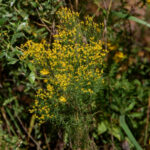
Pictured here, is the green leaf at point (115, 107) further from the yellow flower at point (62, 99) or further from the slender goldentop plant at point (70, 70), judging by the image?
the yellow flower at point (62, 99)

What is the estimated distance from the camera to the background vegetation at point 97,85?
1.74 m

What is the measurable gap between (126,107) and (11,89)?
124cm

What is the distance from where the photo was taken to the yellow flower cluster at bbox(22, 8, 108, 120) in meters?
1.50

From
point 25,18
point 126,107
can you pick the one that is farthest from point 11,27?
point 126,107

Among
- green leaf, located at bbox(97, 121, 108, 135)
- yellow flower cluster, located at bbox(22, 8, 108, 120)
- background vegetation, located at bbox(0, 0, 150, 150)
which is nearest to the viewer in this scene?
yellow flower cluster, located at bbox(22, 8, 108, 120)

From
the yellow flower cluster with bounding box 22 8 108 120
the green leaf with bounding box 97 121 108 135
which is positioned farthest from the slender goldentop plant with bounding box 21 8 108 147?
the green leaf with bounding box 97 121 108 135

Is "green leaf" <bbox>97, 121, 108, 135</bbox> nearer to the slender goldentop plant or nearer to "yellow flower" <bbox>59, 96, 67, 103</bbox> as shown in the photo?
the slender goldentop plant

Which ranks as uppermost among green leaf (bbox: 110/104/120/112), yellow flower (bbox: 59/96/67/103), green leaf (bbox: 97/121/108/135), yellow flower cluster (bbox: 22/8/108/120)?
yellow flower cluster (bbox: 22/8/108/120)

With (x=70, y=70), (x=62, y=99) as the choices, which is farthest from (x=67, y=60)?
(x=62, y=99)

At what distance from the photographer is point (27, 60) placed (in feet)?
5.40

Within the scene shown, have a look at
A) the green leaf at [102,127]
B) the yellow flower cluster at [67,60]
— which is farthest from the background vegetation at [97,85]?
the yellow flower cluster at [67,60]

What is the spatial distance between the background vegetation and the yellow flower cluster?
12 cm

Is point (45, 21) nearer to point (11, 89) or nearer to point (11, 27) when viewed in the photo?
point (11, 27)

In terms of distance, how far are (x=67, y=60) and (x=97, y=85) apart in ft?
0.91
